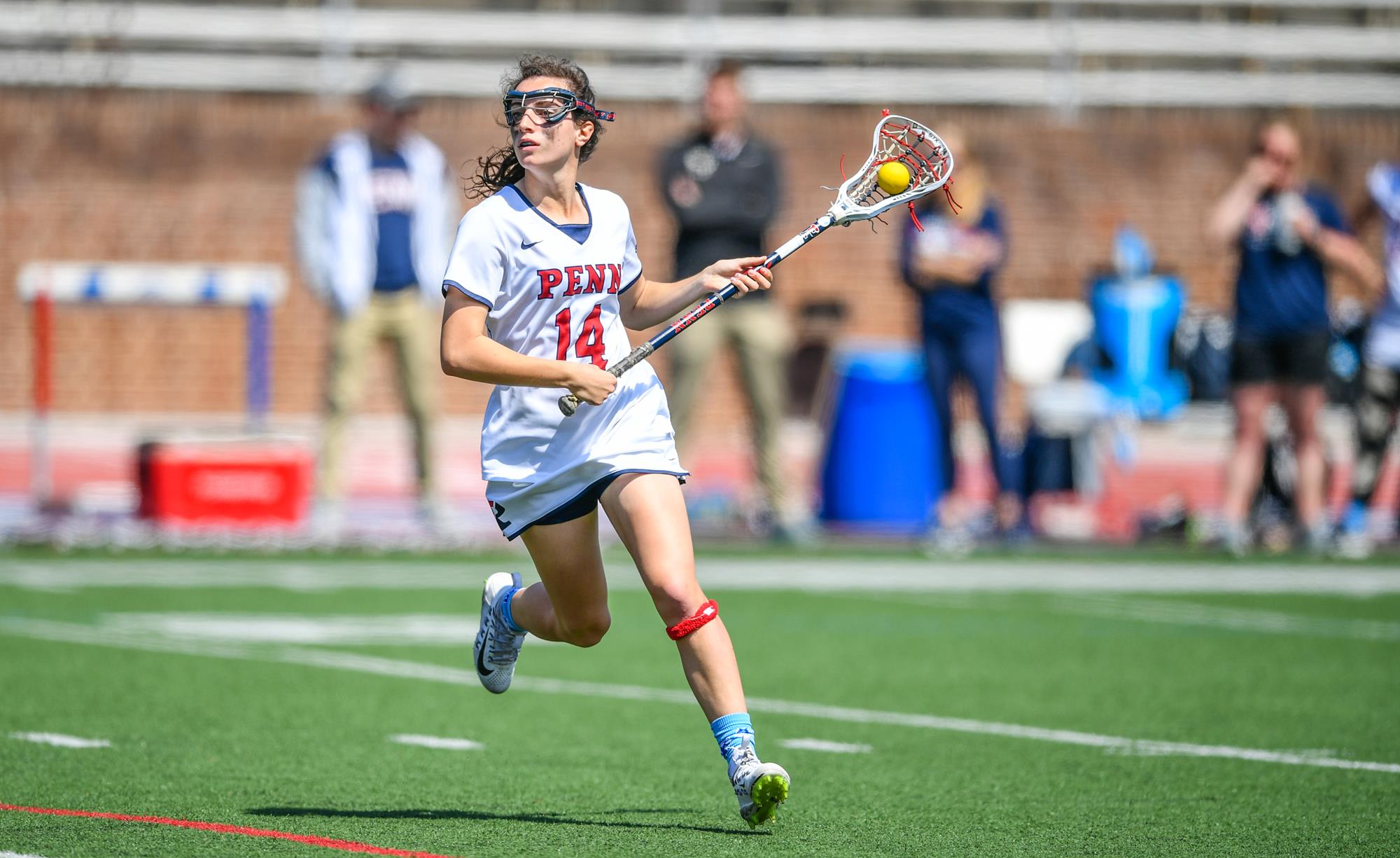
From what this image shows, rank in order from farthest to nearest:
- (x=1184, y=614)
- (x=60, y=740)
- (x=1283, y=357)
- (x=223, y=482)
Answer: (x=223, y=482)
(x=1283, y=357)
(x=1184, y=614)
(x=60, y=740)

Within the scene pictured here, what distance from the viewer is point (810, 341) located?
20797 mm

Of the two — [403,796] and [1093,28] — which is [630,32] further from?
[403,796]

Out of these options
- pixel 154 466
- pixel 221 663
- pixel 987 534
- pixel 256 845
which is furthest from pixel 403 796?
pixel 987 534

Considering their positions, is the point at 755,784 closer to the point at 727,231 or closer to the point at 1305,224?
the point at 727,231

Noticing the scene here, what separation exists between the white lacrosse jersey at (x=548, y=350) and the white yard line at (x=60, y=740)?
1.68 metres

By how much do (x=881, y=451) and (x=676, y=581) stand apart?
29.6 feet

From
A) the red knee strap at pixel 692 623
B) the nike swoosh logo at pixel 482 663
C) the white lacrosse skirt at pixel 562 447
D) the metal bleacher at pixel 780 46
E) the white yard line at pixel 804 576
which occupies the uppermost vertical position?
the metal bleacher at pixel 780 46

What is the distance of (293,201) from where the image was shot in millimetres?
20344

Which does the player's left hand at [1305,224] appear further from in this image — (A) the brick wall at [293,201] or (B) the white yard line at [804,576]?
(A) the brick wall at [293,201]

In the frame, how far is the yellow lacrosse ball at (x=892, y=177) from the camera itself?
225 inches

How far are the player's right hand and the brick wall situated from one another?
14028mm

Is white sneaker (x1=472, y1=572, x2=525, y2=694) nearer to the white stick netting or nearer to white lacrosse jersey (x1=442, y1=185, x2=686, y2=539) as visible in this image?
white lacrosse jersey (x1=442, y1=185, x2=686, y2=539)

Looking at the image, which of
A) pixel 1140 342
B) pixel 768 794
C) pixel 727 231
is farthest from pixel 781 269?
pixel 768 794

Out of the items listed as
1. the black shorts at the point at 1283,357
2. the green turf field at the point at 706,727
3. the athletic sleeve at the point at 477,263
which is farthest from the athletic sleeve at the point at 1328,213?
the athletic sleeve at the point at 477,263
